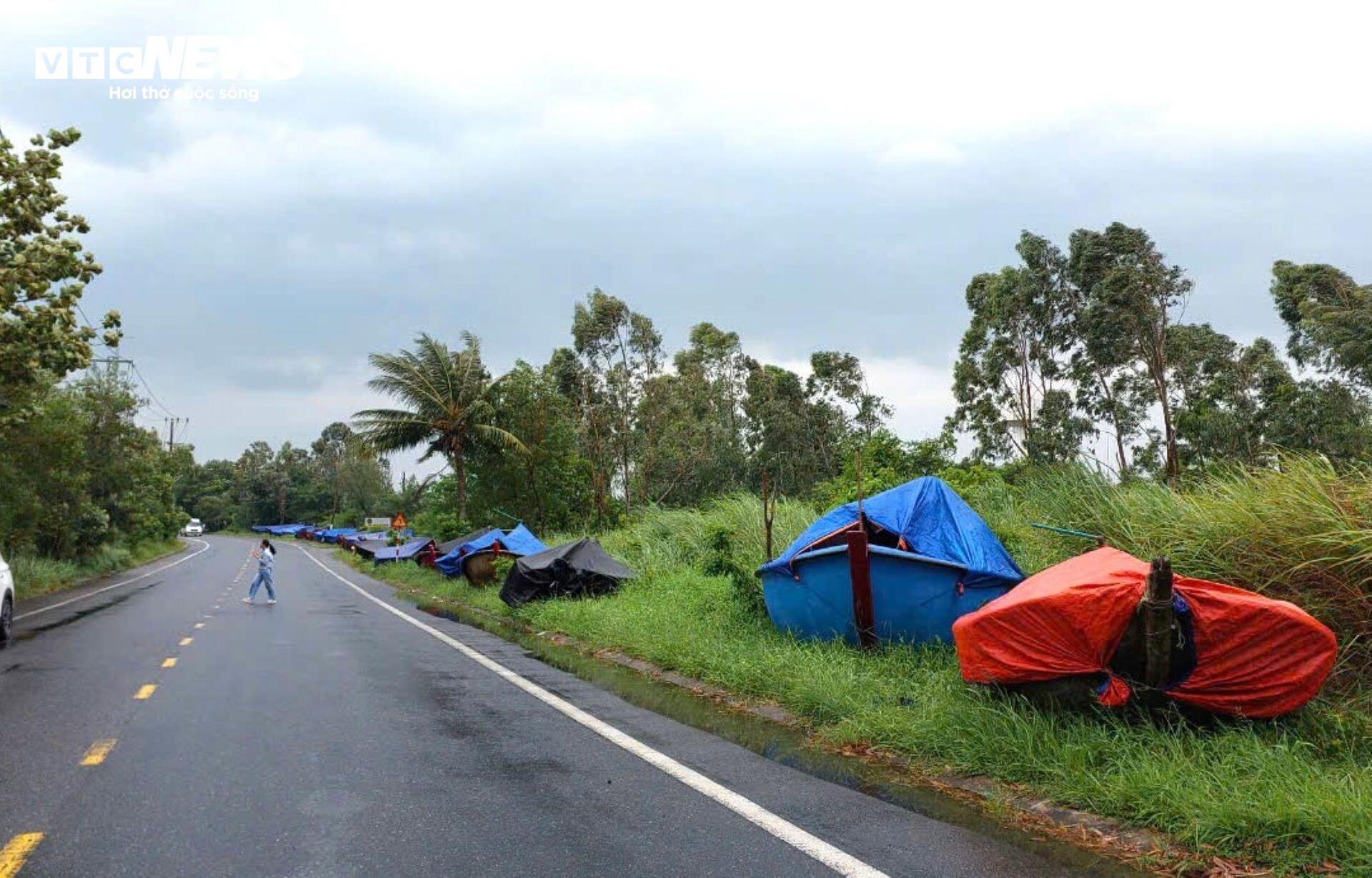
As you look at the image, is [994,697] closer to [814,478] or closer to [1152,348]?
[1152,348]

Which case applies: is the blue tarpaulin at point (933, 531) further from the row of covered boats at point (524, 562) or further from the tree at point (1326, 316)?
the tree at point (1326, 316)

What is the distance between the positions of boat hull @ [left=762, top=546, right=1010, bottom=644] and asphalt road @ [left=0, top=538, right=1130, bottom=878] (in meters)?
2.14

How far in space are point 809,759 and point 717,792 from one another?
3.94 ft

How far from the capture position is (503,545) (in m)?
24.4

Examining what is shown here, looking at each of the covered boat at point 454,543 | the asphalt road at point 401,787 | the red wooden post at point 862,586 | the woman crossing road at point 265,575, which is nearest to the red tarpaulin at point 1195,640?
the asphalt road at point 401,787

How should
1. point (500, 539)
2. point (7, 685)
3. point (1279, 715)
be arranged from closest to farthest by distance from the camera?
point (1279, 715) → point (7, 685) → point (500, 539)

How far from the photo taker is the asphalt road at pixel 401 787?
4.71 m

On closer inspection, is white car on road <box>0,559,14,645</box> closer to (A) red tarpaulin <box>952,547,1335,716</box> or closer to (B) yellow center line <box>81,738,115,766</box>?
(B) yellow center line <box>81,738,115,766</box>

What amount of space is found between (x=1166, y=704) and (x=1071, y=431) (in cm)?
3159

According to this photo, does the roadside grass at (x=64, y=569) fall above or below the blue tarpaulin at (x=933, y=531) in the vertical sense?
below

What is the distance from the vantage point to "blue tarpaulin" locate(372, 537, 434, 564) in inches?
1518

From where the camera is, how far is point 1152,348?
110 ft

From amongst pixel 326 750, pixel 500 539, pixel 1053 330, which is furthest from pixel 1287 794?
pixel 1053 330

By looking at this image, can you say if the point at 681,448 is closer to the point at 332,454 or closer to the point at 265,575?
the point at 265,575
